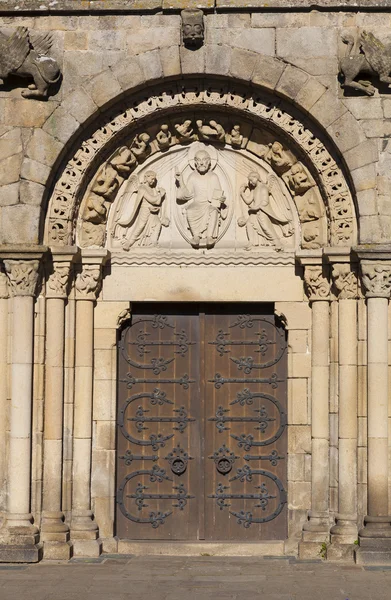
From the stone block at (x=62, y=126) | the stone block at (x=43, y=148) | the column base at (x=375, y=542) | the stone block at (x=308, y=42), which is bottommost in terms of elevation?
the column base at (x=375, y=542)

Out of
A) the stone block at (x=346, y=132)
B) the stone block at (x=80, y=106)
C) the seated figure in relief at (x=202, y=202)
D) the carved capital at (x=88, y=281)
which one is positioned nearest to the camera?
the stone block at (x=346, y=132)

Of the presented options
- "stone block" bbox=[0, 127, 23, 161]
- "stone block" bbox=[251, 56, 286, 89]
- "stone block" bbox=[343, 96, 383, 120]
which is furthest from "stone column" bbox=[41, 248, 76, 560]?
"stone block" bbox=[343, 96, 383, 120]

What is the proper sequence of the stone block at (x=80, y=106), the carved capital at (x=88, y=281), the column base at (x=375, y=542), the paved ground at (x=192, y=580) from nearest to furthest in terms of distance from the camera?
the paved ground at (x=192, y=580) < the column base at (x=375, y=542) < the stone block at (x=80, y=106) < the carved capital at (x=88, y=281)

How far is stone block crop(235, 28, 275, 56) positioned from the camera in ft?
39.0

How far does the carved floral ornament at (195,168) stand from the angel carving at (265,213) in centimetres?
3

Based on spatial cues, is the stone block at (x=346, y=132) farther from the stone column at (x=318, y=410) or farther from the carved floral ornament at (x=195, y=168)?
the stone column at (x=318, y=410)

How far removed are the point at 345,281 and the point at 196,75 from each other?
2.63 metres

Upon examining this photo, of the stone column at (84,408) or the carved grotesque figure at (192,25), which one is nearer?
the carved grotesque figure at (192,25)

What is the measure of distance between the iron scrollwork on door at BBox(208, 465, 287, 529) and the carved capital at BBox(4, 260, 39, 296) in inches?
117

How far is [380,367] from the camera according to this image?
455 inches

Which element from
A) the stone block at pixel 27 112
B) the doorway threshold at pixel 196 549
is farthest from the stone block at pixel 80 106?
the doorway threshold at pixel 196 549

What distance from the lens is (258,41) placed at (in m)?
11.9

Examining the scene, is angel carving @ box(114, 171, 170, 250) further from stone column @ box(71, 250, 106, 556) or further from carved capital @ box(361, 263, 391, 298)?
carved capital @ box(361, 263, 391, 298)

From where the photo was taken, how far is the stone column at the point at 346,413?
1162 centimetres
